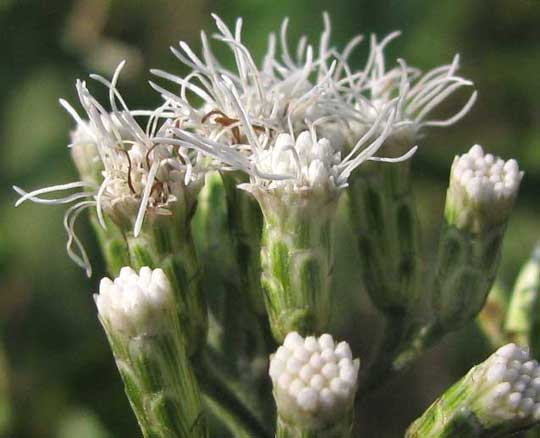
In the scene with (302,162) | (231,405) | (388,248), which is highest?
(302,162)

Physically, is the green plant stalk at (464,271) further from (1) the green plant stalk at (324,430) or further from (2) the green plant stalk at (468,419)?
(1) the green plant stalk at (324,430)

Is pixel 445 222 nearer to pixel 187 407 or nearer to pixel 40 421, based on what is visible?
pixel 187 407

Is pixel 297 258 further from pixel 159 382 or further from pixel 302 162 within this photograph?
pixel 159 382

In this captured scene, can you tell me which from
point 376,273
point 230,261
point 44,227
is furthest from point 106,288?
point 44,227

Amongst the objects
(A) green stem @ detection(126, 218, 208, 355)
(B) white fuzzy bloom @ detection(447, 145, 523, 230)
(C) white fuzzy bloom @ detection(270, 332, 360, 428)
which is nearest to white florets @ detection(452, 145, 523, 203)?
(B) white fuzzy bloom @ detection(447, 145, 523, 230)

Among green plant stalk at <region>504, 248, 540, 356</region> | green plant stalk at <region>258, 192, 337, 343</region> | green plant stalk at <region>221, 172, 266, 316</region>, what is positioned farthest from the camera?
green plant stalk at <region>504, 248, 540, 356</region>

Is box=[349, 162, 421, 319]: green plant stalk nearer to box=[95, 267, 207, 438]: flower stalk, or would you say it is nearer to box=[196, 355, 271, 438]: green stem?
box=[196, 355, 271, 438]: green stem

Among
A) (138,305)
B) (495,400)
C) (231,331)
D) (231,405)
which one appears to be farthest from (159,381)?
(495,400)
